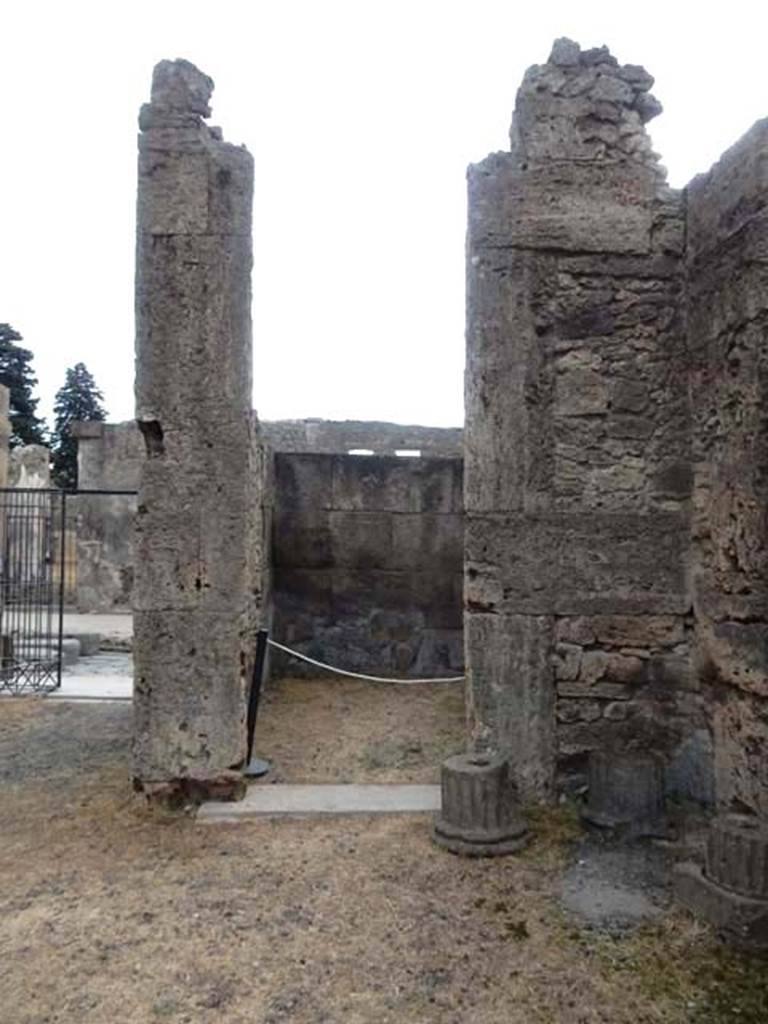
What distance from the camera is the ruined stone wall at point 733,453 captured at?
3.79m

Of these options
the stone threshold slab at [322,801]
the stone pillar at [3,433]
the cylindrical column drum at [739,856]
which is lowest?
the stone threshold slab at [322,801]

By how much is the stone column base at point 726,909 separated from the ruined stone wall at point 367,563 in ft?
15.4

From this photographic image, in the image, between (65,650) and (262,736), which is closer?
(262,736)

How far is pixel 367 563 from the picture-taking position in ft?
26.4

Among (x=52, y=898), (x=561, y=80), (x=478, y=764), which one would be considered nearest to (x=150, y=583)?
(x=52, y=898)

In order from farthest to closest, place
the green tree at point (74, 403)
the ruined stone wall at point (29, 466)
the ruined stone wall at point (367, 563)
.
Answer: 1. the green tree at point (74, 403)
2. the ruined stone wall at point (29, 466)
3. the ruined stone wall at point (367, 563)

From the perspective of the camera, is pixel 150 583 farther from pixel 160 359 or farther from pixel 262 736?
pixel 262 736

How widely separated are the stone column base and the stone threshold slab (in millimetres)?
1423

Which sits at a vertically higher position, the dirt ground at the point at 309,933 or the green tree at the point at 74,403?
the green tree at the point at 74,403

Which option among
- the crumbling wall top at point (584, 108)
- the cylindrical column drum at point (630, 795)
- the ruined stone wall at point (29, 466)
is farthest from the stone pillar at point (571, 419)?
the ruined stone wall at point (29, 466)

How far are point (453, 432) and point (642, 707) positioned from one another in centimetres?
826

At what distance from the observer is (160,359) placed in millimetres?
4492

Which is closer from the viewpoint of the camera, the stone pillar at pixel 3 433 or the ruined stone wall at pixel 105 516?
the stone pillar at pixel 3 433

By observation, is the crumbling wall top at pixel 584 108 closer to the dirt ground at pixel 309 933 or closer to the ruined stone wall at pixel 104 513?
the dirt ground at pixel 309 933
